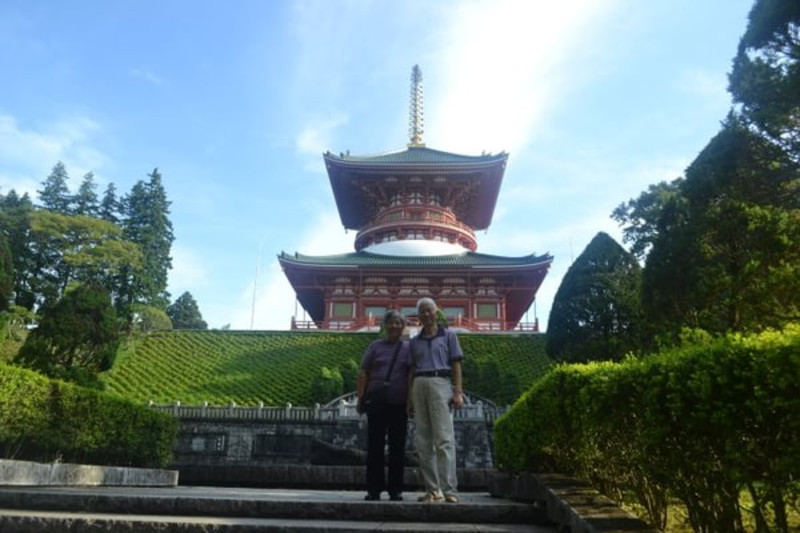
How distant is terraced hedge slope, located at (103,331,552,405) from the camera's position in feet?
78.0

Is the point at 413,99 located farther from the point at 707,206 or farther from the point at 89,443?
the point at 89,443

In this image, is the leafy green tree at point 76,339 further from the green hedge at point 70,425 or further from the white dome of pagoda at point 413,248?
the white dome of pagoda at point 413,248

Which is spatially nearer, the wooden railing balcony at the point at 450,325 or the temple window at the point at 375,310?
the wooden railing balcony at the point at 450,325

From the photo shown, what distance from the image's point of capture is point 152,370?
27.3 m

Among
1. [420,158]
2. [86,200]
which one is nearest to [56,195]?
[86,200]

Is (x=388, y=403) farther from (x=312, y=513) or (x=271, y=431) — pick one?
(x=271, y=431)

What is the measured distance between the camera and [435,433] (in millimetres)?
5367

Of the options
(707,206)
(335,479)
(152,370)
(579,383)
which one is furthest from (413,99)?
(579,383)

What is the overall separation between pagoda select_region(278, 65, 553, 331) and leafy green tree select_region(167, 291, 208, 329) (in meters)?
18.2

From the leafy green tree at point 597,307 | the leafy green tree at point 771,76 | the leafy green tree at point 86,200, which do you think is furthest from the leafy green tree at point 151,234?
the leafy green tree at point 771,76

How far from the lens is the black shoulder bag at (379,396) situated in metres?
5.59

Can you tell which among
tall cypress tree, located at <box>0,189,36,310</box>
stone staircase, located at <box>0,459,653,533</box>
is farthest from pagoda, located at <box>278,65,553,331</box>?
stone staircase, located at <box>0,459,653,533</box>

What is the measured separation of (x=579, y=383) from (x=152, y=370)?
85.5 feet

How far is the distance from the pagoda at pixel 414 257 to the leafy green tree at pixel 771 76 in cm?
2189
